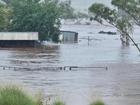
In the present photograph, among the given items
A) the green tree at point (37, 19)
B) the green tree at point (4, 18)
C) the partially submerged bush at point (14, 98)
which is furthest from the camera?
the green tree at point (4, 18)

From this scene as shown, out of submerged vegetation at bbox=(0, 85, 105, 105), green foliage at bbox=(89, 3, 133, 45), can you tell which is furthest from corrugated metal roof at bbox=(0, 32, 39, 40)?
submerged vegetation at bbox=(0, 85, 105, 105)

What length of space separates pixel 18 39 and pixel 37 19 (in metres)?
7.48

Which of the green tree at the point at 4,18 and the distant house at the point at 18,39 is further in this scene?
the green tree at the point at 4,18

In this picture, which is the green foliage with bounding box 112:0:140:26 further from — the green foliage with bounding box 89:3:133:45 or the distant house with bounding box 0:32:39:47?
the distant house with bounding box 0:32:39:47

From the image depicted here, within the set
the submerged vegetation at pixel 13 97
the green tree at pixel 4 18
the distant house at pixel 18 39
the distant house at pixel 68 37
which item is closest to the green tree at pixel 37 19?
the green tree at pixel 4 18

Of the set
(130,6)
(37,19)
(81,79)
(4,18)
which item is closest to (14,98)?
(81,79)

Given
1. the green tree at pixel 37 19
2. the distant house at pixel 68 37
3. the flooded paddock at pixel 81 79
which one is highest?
the green tree at pixel 37 19

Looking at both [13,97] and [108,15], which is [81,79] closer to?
[108,15]

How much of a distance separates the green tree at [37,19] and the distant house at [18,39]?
499 cm

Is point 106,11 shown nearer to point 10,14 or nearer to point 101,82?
point 101,82

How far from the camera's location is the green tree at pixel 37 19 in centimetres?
8331

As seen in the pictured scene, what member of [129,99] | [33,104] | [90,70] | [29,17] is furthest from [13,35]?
[33,104]

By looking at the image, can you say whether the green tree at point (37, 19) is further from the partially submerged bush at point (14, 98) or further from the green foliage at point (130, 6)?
the partially submerged bush at point (14, 98)

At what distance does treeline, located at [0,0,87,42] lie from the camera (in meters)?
83.4
